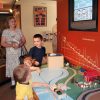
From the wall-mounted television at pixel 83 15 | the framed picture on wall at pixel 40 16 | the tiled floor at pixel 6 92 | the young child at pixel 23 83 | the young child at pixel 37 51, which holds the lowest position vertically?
the tiled floor at pixel 6 92

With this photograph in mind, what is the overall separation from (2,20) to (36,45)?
1834 millimetres

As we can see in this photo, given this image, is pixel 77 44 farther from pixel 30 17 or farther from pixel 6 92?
pixel 30 17

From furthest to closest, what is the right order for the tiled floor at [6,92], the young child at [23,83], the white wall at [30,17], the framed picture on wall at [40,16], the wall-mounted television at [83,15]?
the framed picture on wall at [40,16] < the white wall at [30,17] < the tiled floor at [6,92] < the wall-mounted television at [83,15] < the young child at [23,83]

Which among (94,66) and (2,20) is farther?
(2,20)

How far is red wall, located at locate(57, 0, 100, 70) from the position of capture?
6.72ft

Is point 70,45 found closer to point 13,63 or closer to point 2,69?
point 13,63

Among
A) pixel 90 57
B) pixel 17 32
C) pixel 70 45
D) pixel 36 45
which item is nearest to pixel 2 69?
pixel 17 32

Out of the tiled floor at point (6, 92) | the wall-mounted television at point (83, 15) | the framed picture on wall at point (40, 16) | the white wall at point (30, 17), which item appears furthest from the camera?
the framed picture on wall at point (40, 16)

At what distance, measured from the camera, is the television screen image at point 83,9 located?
2.05m

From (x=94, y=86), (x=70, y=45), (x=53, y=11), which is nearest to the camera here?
(x=94, y=86)

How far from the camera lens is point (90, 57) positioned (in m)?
2.14

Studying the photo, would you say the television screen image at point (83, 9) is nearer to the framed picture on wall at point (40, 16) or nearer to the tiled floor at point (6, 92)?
the tiled floor at point (6, 92)

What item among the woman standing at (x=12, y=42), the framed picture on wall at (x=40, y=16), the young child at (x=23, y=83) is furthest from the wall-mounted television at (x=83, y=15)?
the framed picture on wall at (x=40, y=16)

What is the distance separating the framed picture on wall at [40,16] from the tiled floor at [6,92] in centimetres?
224
